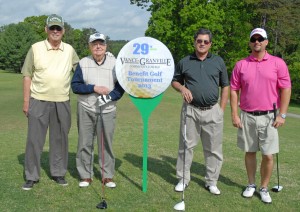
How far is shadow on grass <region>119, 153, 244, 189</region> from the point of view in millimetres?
5887

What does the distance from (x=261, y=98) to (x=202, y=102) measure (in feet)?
2.49

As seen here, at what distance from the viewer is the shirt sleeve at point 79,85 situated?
201 inches

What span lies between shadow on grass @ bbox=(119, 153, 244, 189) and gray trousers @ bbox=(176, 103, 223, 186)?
15.6 inches

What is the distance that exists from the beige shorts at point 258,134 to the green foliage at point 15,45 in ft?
216

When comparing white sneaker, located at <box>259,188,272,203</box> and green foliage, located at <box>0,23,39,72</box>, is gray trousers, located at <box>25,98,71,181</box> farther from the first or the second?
green foliage, located at <box>0,23,39,72</box>

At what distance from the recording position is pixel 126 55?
4.96m

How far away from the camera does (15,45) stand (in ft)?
218

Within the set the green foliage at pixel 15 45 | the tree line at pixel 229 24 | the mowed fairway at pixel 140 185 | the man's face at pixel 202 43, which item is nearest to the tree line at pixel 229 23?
the tree line at pixel 229 24

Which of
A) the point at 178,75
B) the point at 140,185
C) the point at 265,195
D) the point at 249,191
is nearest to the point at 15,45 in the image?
the point at 140,185

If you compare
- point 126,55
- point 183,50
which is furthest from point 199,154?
point 183,50

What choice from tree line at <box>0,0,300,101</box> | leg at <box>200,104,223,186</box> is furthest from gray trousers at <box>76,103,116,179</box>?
tree line at <box>0,0,300,101</box>

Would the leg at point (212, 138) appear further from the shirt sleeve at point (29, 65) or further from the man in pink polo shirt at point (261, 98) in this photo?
the shirt sleeve at point (29, 65)

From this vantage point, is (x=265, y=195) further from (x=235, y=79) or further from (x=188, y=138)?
(x=235, y=79)

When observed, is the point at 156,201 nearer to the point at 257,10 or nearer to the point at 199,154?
the point at 199,154
